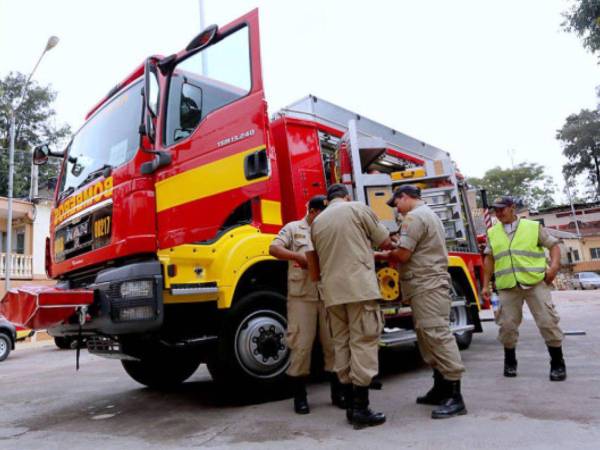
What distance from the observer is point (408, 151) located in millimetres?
6312

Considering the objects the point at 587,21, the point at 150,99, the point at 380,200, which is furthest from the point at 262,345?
the point at 587,21

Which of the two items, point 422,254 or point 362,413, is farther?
point 422,254

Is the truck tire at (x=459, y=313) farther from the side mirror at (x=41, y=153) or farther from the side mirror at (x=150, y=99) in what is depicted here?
the side mirror at (x=41, y=153)

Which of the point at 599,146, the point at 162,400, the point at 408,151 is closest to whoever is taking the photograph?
the point at 162,400

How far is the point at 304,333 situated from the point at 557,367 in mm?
2326

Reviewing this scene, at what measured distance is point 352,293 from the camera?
332 centimetres

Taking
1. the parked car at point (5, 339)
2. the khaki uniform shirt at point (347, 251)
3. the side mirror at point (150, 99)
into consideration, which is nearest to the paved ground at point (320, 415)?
the khaki uniform shirt at point (347, 251)

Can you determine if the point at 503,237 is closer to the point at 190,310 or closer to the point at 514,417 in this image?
the point at 514,417

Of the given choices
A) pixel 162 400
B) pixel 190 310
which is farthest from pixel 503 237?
pixel 162 400

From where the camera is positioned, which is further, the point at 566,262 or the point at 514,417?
the point at 566,262

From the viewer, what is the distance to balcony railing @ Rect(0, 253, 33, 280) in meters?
17.7

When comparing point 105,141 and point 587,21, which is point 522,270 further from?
point 587,21

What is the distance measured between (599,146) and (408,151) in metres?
39.0

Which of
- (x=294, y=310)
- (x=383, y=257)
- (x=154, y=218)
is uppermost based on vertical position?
(x=154, y=218)
